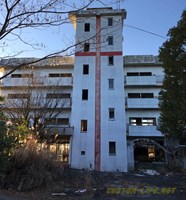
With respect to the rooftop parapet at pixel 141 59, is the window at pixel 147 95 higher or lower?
lower

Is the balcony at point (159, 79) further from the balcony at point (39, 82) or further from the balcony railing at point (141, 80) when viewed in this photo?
the balcony at point (39, 82)

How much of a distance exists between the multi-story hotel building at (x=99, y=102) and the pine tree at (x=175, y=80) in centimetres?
519

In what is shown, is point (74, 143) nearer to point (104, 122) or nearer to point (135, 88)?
point (104, 122)

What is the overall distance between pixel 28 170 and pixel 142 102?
17.7 meters

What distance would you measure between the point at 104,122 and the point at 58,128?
157 inches

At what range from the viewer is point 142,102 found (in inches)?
977

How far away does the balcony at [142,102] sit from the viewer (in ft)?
81.1

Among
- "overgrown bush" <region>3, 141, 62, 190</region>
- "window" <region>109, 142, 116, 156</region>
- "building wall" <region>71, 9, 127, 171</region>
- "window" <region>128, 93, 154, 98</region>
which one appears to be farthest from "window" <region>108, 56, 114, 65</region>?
"overgrown bush" <region>3, 141, 62, 190</region>

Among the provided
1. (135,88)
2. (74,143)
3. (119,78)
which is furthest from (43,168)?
(135,88)

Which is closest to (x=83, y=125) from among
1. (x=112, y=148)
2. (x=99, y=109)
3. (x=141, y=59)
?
(x=99, y=109)

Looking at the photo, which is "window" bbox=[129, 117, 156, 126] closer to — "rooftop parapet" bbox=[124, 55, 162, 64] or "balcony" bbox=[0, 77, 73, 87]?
"rooftop parapet" bbox=[124, 55, 162, 64]

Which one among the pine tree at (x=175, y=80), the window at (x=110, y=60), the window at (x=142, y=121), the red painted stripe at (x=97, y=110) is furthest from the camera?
the window at (x=142, y=121)

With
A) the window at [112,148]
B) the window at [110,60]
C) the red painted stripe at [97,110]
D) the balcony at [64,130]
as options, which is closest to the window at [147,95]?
the window at [110,60]

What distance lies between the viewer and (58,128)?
67.9ft
